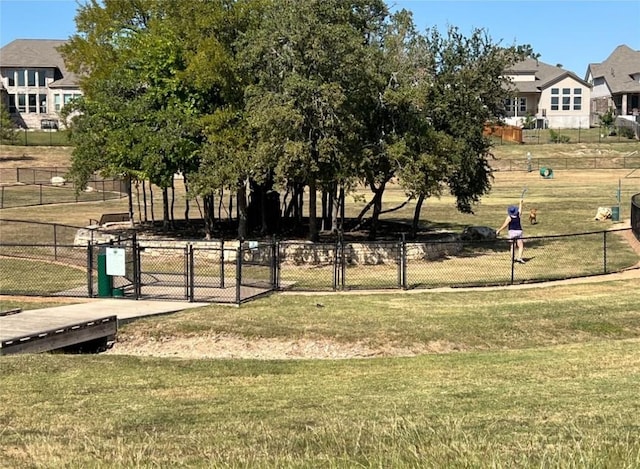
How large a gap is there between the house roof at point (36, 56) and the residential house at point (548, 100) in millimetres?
48122

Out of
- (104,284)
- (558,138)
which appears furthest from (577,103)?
(104,284)

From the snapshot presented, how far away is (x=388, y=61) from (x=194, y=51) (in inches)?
250

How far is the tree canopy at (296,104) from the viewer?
2194cm

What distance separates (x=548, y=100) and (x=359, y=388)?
8370 cm

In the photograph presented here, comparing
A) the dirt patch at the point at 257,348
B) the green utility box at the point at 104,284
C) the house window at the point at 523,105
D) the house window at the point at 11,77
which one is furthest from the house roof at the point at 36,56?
the dirt patch at the point at 257,348

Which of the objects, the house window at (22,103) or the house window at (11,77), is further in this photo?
the house window at (22,103)

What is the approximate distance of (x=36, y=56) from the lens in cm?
8594

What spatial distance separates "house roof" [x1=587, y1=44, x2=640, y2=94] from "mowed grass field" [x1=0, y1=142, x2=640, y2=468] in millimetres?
71565

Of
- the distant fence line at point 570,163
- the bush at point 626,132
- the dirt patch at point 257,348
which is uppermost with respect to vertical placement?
the bush at point 626,132

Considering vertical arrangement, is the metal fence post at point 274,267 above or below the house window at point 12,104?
below

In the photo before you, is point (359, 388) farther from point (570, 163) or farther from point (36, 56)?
point (36, 56)

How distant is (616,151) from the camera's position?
7081 centimetres

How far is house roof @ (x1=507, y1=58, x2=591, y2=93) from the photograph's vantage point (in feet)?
280

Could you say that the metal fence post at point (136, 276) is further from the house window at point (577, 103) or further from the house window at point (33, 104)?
the house window at point (577, 103)
